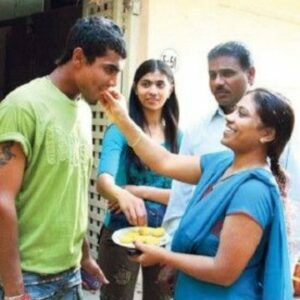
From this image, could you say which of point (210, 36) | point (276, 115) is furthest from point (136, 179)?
point (210, 36)

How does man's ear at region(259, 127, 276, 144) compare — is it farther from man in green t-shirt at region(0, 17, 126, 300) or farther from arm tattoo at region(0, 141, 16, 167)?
arm tattoo at region(0, 141, 16, 167)

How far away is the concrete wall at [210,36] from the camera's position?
423 cm

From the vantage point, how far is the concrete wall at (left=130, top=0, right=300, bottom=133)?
4.23 meters

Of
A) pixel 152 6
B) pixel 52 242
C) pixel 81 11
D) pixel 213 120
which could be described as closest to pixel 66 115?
pixel 52 242

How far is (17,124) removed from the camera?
160 centimetres

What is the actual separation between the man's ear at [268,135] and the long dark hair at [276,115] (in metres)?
0.01

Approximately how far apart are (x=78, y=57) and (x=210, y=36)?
9.78ft

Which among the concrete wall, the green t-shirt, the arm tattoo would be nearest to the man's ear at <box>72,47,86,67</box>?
the green t-shirt

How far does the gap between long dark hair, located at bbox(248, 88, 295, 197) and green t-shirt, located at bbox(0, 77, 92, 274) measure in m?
0.64

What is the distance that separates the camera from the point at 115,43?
182cm

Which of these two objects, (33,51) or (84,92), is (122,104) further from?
(33,51)

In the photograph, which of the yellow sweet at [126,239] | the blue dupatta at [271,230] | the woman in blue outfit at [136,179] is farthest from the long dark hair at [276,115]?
the woman in blue outfit at [136,179]

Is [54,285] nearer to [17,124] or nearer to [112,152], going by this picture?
[17,124]

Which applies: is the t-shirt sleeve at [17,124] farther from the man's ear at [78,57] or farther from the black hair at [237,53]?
the black hair at [237,53]
